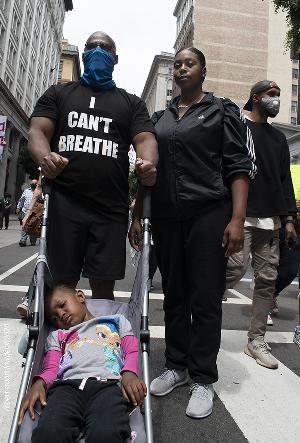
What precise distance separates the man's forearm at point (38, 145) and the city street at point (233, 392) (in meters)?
1.43

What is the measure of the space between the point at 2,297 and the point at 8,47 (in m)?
35.5

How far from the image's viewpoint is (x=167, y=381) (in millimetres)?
2691

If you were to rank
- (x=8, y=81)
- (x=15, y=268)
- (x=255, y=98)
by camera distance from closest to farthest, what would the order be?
(x=255, y=98) → (x=15, y=268) → (x=8, y=81)

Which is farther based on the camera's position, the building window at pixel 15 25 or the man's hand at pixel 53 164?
the building window at pixel 15 25

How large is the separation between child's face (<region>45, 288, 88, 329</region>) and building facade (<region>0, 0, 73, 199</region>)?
29.4 m

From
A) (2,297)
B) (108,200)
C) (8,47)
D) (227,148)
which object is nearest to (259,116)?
(227,148)

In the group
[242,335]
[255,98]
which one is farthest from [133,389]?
[255,98]

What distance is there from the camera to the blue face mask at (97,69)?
267 centimetres

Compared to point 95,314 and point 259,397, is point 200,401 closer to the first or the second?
point 259,397

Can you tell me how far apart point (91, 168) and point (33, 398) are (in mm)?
1326

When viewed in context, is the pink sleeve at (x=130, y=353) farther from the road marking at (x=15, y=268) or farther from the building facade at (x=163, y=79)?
the building facade at (x=163, y=79)

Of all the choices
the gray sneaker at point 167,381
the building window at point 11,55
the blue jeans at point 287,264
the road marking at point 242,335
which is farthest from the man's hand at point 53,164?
the building window at point 11,55

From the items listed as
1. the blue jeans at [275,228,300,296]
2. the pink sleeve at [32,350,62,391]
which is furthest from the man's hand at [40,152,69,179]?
the blue jeans at [275,228,300,296]

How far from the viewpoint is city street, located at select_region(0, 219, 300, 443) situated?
2237mm
